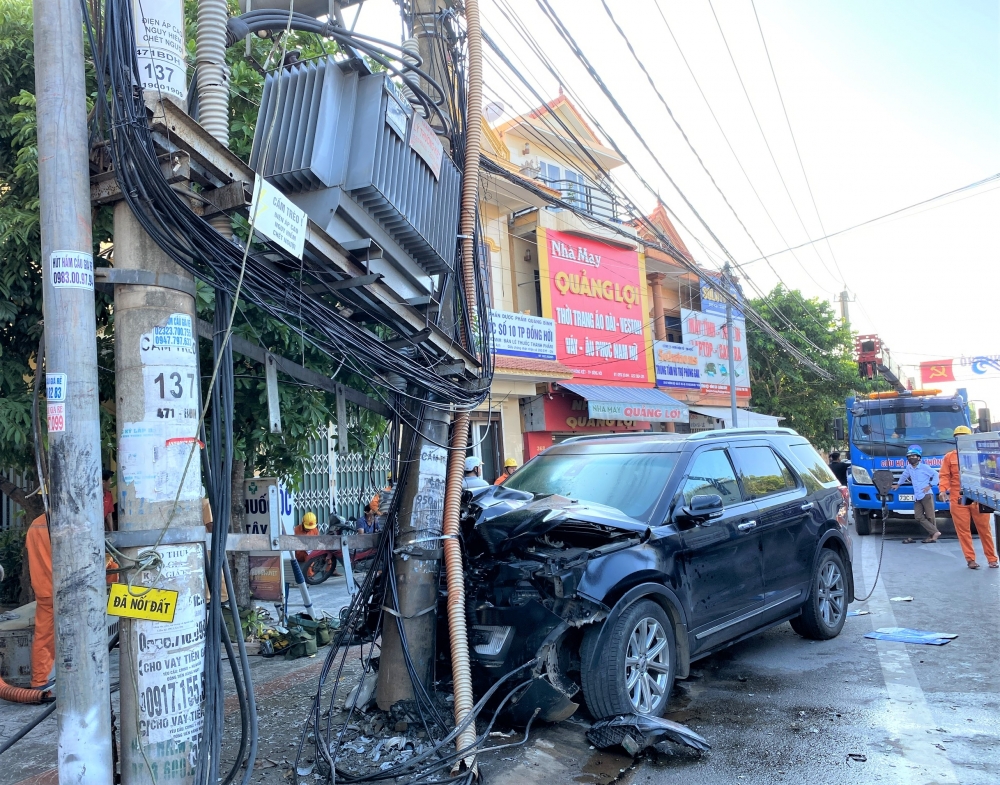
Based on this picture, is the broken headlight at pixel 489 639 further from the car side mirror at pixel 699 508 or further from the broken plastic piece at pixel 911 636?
the broken plastic piece at pixel 911 636

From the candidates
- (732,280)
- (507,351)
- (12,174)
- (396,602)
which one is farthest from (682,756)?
(732,280)

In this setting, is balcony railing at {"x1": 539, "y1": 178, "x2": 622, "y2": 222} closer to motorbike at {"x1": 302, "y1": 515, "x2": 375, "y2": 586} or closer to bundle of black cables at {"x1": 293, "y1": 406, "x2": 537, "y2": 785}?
motorbike at {"x1": 302, "y1": 515, "x2": 375, "y2": 586}

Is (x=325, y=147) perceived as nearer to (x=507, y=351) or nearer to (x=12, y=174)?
(x=12, y=174)

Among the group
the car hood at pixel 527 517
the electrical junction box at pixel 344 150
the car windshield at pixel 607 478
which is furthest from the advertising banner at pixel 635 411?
the electrical junction box at pixel 344 150

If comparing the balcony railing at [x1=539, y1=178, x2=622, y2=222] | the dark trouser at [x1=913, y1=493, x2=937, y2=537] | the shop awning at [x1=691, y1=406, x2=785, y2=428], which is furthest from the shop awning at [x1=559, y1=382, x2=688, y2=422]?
the dark trouser at [x1=913, y1=493, x2=937, y2=537]

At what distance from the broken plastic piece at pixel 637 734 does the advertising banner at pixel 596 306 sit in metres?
13.4

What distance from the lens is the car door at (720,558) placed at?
506 cm

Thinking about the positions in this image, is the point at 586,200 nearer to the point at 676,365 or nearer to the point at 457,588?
the point at 676,365

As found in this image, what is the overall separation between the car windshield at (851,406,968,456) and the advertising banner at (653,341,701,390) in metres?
6.36

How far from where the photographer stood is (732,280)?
19.8 meters

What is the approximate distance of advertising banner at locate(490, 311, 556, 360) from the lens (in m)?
15.5

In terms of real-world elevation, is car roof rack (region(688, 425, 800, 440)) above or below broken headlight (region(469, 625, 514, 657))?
above

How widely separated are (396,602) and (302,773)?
98 cm

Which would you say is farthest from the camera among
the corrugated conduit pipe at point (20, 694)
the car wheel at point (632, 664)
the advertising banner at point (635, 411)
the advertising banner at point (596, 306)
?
the advertising banner at point (596, 306)
